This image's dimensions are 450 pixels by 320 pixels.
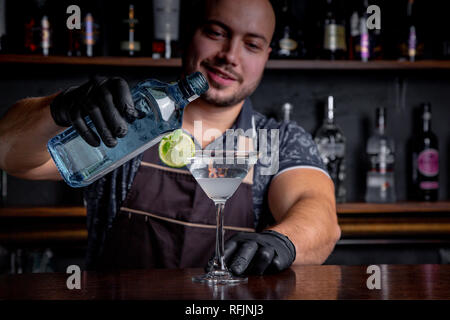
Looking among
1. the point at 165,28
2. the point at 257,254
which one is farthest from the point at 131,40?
the point at 257,254

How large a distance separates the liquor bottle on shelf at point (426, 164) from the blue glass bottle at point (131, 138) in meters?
1.52

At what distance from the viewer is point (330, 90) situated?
2.26m

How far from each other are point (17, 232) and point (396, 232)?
4.82ft

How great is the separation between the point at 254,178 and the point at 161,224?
1.02 feet

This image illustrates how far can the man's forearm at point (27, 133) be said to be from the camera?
3.52 feet

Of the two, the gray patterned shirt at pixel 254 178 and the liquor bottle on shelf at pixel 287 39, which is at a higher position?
the liquor bottle on shelf at pixel 287 39

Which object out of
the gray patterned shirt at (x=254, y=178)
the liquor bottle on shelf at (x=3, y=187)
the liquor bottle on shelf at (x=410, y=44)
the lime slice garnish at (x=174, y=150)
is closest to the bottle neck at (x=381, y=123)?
the liquor bottle on shelf at (x=410, y=44)

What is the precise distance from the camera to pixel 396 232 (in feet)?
6.86

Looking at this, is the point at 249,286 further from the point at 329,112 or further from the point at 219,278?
the point at 329,112

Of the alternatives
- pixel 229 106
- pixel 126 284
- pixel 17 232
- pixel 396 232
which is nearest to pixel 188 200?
pixel 229 106

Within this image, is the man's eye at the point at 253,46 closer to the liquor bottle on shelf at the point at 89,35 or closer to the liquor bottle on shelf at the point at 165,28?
the liquor bottle on shelf at the point at 165,28

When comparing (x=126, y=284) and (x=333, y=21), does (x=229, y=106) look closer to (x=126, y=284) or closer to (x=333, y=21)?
(x=333, y=21)

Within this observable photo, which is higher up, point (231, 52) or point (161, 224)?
point (231, 52)

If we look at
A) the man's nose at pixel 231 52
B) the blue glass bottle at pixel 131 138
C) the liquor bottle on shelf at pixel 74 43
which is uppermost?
the liquor bottle on shelf at pixel 74 43
